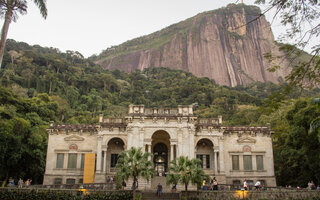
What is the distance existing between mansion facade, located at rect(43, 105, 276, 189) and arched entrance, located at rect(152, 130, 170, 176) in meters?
0.39

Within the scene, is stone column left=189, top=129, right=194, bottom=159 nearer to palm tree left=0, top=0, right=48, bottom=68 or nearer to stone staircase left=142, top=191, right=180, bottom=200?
stone staircase left=142, top=191, right=180, bottom=200

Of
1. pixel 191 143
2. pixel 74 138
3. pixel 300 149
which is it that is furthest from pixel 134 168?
pixel 300 149

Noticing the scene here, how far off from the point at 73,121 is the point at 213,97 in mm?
46158

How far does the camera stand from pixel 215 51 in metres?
147

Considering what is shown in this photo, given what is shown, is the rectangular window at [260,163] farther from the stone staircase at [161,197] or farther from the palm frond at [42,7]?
the palm frond at [42,7]

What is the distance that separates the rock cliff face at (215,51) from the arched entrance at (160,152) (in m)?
104

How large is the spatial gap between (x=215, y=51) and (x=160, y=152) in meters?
118

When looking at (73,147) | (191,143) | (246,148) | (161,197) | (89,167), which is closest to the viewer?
(161,197)

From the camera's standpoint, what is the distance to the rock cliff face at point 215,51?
465 feet

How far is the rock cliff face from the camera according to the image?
465ft

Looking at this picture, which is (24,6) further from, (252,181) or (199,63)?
(199,63)

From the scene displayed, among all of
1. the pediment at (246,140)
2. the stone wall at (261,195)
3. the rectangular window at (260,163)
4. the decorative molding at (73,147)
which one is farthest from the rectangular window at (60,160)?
the rectangular window at (260,163)

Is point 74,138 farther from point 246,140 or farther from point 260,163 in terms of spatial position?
point 260,163

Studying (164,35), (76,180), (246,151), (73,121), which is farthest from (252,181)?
(164,35)
